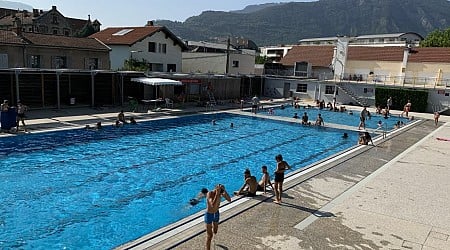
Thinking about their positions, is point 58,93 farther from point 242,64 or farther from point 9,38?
point 242,64

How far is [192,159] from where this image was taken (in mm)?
18047

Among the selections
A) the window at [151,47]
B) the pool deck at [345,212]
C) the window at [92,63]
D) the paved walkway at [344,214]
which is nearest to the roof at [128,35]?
the window at [151,47]

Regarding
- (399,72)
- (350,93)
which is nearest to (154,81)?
(350,93)

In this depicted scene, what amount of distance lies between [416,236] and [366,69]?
4379cm

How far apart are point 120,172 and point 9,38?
2437cm

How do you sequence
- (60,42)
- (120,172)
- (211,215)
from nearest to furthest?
(211,215) < (120,172) < (60,42)

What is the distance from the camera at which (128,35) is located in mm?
43812

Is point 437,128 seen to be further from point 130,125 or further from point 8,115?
point 8,115

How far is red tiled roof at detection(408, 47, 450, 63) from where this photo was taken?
45.2 m

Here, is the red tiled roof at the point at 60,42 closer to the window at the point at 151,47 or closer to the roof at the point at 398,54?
the window at the point at 151,47

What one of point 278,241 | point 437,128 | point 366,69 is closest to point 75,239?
point 278,241

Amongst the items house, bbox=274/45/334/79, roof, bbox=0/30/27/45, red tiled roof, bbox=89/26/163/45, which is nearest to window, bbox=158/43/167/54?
red tiled roof, bbox=89/26/163/45

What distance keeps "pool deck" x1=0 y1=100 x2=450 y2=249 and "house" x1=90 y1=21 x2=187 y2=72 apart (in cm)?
2996

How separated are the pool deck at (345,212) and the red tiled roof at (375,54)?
33.6 m
